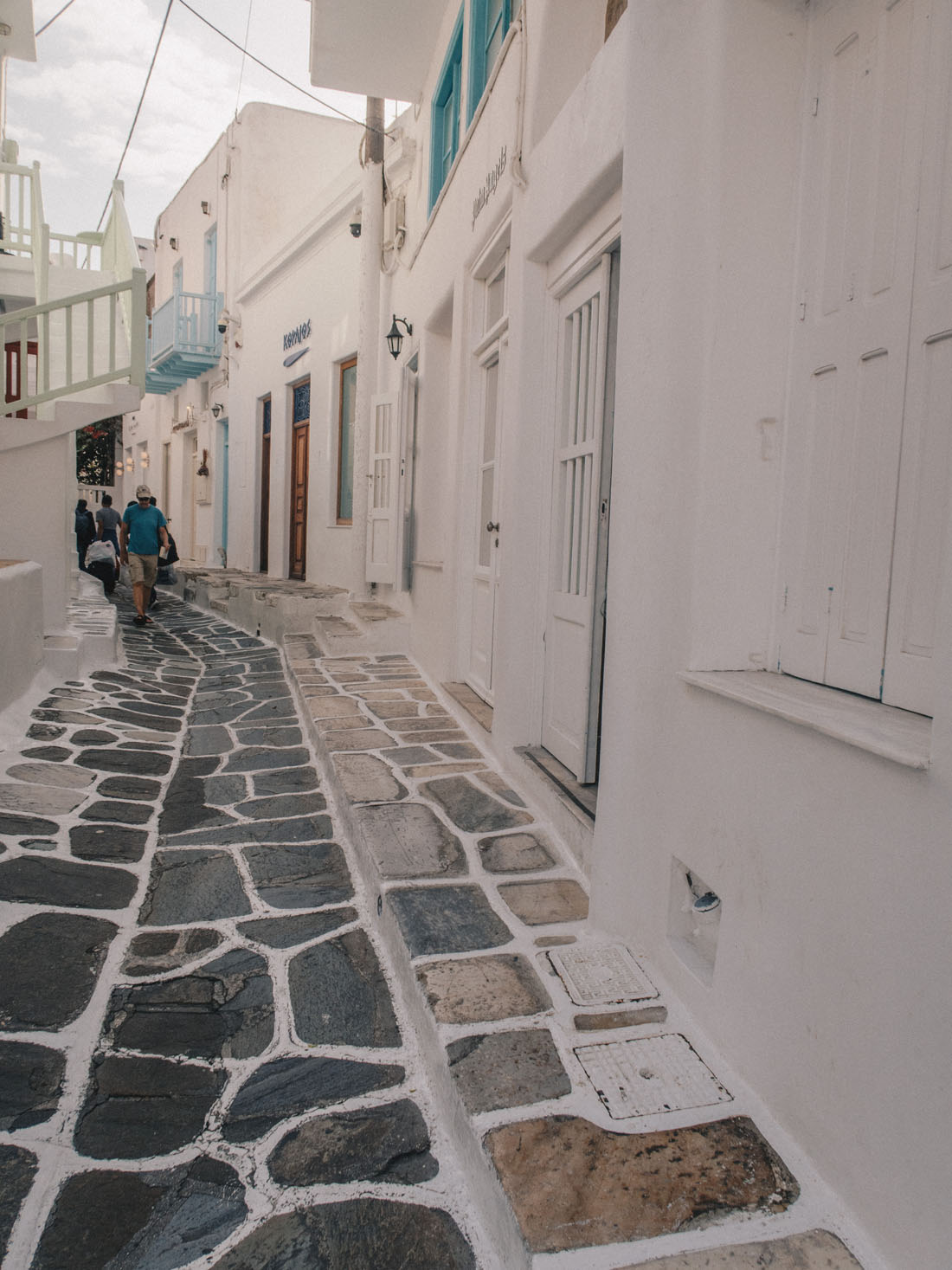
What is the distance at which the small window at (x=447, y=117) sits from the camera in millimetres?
6352

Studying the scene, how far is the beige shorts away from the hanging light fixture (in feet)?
13.1

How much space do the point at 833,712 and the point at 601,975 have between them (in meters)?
1.12

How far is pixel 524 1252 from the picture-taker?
1521 millimetres

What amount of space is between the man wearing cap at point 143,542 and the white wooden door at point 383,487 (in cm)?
308

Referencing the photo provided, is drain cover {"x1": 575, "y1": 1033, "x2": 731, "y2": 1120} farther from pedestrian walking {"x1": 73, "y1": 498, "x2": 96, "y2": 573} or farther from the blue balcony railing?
the blue balcony railing

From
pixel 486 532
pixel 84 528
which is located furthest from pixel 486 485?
pixel 84 528

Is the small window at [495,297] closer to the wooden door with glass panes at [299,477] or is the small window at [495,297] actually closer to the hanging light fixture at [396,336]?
the hanging light fixture at [396,336]

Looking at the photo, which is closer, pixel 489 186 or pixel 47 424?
pixel 489 186

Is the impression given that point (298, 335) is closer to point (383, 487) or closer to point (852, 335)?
point (383, 487)

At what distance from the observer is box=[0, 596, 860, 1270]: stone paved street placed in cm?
166

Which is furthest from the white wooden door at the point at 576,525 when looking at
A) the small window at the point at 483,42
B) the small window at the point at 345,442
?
the small window at the point at 345,442

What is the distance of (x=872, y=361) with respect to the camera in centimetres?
188

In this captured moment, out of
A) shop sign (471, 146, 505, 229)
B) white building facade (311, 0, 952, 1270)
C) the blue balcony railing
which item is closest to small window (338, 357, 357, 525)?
shop sign (471, 146, 505, 229)

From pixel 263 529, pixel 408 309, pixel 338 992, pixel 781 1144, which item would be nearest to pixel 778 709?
pixel 781 1144
